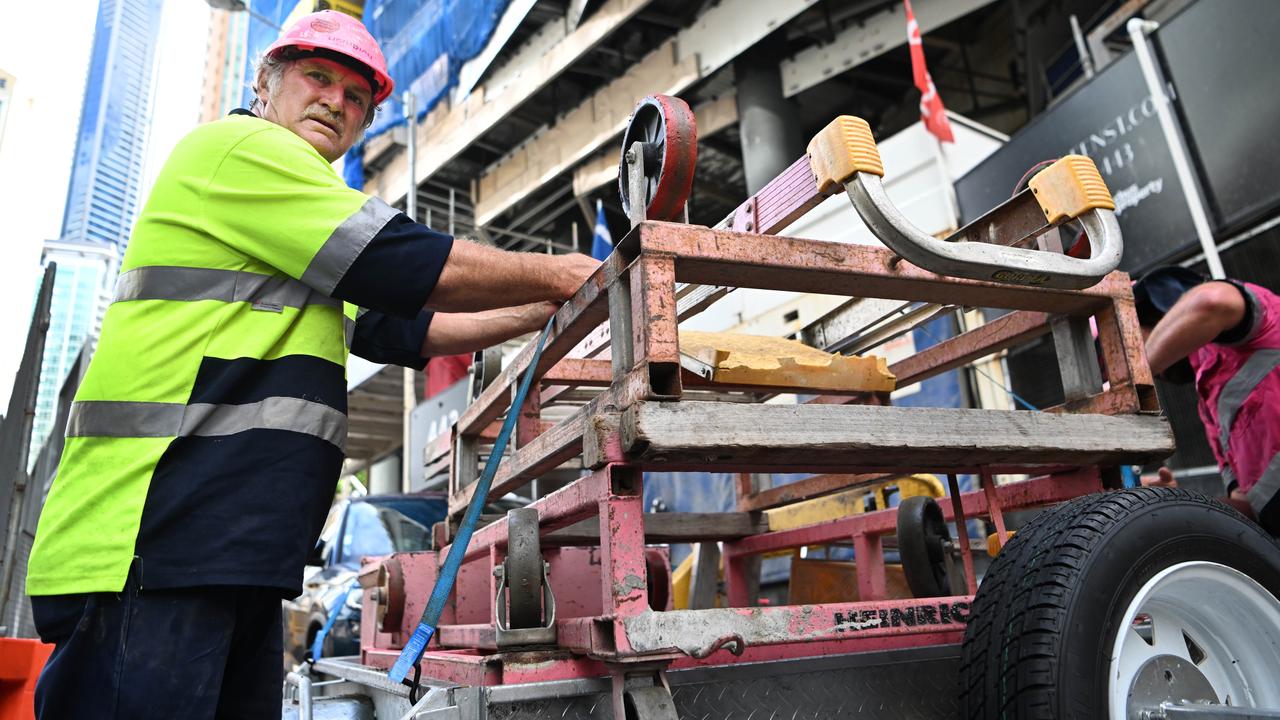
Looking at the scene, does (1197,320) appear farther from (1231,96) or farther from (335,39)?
(1231,96)

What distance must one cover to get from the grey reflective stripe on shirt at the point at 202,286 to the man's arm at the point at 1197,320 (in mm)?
2793

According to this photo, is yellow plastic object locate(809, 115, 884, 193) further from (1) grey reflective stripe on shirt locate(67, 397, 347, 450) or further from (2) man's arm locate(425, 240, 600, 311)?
(1) grey reflective stripe on shirt locate(67, 397, 347, 450)

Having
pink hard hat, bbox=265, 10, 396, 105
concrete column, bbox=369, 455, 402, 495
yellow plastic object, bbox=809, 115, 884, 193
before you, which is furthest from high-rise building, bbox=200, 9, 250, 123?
yellow plastic object, bbox=809, 115, 884, 193

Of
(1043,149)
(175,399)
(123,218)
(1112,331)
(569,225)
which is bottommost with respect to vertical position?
(175,399)

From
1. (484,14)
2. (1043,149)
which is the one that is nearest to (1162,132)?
(1043,149)

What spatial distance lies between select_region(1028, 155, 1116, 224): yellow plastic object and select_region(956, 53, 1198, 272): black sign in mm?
4883

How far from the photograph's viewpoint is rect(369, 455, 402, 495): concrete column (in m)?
21.7

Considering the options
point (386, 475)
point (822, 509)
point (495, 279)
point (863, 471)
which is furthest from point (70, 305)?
point (386, 475)

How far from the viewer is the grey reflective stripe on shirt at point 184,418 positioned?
1.64m

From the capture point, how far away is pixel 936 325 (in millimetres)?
7562

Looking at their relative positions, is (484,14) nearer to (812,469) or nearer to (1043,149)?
(1043,149)

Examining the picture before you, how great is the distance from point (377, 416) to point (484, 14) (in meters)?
8.96

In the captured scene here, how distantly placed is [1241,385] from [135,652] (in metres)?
3.64

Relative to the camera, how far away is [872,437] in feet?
6.14
